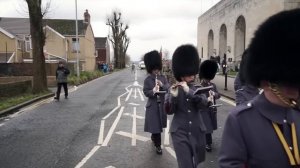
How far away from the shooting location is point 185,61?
5.96 meters

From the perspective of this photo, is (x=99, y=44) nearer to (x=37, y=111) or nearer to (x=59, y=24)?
(x=59, y=24)

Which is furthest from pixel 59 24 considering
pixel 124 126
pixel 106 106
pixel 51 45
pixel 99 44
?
pixel 124 126

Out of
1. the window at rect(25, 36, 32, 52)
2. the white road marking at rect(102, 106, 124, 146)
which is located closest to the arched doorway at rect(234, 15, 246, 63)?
the window at rect(25, 36, 32, 52)

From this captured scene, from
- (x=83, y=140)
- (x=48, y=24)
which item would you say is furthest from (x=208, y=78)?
(x=48, y=24)

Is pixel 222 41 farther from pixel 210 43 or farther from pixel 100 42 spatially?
pixel 100 42

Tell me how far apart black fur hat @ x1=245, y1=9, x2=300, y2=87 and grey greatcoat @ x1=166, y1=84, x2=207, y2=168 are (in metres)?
2.79

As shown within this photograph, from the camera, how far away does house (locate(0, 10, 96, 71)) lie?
186ft

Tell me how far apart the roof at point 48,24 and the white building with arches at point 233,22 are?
20.2 meters

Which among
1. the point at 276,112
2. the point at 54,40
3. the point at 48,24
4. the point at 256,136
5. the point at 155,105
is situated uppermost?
the point at 48,24

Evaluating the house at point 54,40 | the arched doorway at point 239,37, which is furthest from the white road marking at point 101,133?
the house at point 54,40

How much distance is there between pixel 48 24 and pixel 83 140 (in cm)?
6067

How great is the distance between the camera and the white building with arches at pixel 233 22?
1379 inches

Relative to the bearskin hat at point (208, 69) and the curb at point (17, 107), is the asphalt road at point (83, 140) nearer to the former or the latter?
the curb at point (17, 107)

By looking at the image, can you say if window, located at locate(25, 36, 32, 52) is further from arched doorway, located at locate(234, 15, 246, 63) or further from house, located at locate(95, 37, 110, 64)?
house, located at locate(95, 37, 110, 64)
